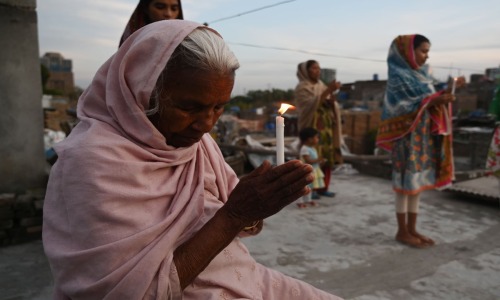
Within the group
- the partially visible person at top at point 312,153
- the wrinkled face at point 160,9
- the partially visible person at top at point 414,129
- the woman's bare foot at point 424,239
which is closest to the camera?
the wrinkled face at point 160,9

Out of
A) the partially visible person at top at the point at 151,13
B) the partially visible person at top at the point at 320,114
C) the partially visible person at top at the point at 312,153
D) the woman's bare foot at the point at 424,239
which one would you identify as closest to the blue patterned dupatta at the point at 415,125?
the woman's bare foot at the point at 424,239

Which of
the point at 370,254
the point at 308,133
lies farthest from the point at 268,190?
the point at 308,133

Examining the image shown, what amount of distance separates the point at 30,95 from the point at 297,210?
11.2 ft

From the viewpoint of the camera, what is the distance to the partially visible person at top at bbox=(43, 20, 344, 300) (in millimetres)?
1131

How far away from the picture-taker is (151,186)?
1283 millimetres

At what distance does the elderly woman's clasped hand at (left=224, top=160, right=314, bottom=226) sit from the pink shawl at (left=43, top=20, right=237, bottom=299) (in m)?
0.21

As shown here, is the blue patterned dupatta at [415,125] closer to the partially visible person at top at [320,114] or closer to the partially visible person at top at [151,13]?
the partially visible person at top at [320,114]

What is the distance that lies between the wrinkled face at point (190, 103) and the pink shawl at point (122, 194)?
5 cm

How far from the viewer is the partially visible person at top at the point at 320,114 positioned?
5.96 meters

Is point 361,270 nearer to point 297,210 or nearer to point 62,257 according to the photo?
point 297,210

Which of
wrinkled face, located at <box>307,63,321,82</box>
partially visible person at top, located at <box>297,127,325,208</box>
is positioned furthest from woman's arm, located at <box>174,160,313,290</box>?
wrinkled face, located at <box>307,63,321,82</box>

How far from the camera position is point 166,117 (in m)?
1.29

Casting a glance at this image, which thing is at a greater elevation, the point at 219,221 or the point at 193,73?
the point at 193,73

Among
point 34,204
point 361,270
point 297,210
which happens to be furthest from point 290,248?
point 34,204
